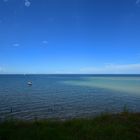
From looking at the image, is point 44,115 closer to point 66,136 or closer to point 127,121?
point 127,121

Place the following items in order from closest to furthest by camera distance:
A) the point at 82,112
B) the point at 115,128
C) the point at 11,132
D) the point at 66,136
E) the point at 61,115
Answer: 1. the point at 66,136
2. the point at 11,132
3. the point at 115,128
4. the point at 61,115
5. the point at 82,112

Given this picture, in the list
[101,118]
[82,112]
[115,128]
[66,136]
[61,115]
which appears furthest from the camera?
[82,112]

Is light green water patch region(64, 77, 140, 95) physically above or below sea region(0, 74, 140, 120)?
above

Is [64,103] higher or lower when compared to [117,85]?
lower

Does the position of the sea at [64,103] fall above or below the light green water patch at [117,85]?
below

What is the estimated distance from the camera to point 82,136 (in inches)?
342

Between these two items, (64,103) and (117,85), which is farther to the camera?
(117,85)

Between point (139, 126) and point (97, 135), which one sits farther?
point (139, 126)

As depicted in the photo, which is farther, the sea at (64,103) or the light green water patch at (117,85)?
the light green water patch at (117,85)

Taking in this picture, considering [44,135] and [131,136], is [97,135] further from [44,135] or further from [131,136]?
[44,135]

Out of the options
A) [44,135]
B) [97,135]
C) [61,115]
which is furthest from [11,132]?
[61,115]

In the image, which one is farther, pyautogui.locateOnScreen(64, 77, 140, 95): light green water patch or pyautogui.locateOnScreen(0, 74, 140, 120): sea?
pyautogui.locateOnScreen(64, 77, 140, 95): light green water patch

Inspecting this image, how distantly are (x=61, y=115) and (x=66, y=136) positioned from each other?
33.7ft

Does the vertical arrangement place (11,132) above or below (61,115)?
above
